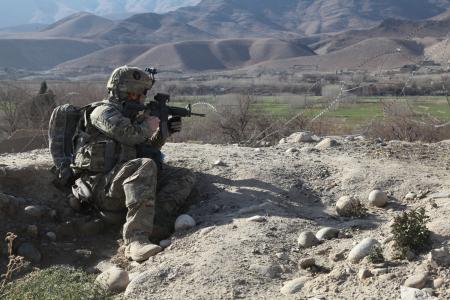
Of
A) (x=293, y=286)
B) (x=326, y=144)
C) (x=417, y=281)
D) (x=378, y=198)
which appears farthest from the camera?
(x=326, y=144)

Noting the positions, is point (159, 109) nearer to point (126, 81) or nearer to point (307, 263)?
point (126, 81)

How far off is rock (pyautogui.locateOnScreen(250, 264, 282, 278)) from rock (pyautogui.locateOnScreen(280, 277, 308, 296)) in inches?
7.5

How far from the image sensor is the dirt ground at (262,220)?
4344 millimetres

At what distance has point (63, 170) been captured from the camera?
21.0ft

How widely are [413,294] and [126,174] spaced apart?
279cm

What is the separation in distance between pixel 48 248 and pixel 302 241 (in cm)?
231

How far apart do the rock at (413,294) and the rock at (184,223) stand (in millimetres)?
2253

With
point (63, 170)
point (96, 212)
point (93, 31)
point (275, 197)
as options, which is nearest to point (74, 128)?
point (63, 170)

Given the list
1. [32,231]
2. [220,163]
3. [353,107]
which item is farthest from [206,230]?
[353,107]

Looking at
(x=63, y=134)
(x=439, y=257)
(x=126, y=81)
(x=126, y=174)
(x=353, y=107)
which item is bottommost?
(x=353, y=107)

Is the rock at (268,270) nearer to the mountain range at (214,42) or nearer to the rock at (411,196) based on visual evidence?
the rock at (411,196)

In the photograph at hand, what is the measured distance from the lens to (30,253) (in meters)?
5.74

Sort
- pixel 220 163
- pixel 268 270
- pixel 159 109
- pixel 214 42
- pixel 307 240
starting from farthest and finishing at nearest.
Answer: pixel 214 42 < pixel 220 163 < pixel 159 109 < pixel 307 240 < pixel 268 270

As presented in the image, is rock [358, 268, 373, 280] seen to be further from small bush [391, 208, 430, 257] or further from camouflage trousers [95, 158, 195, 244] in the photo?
camouflage trousers [95, 158, 195, 244]
